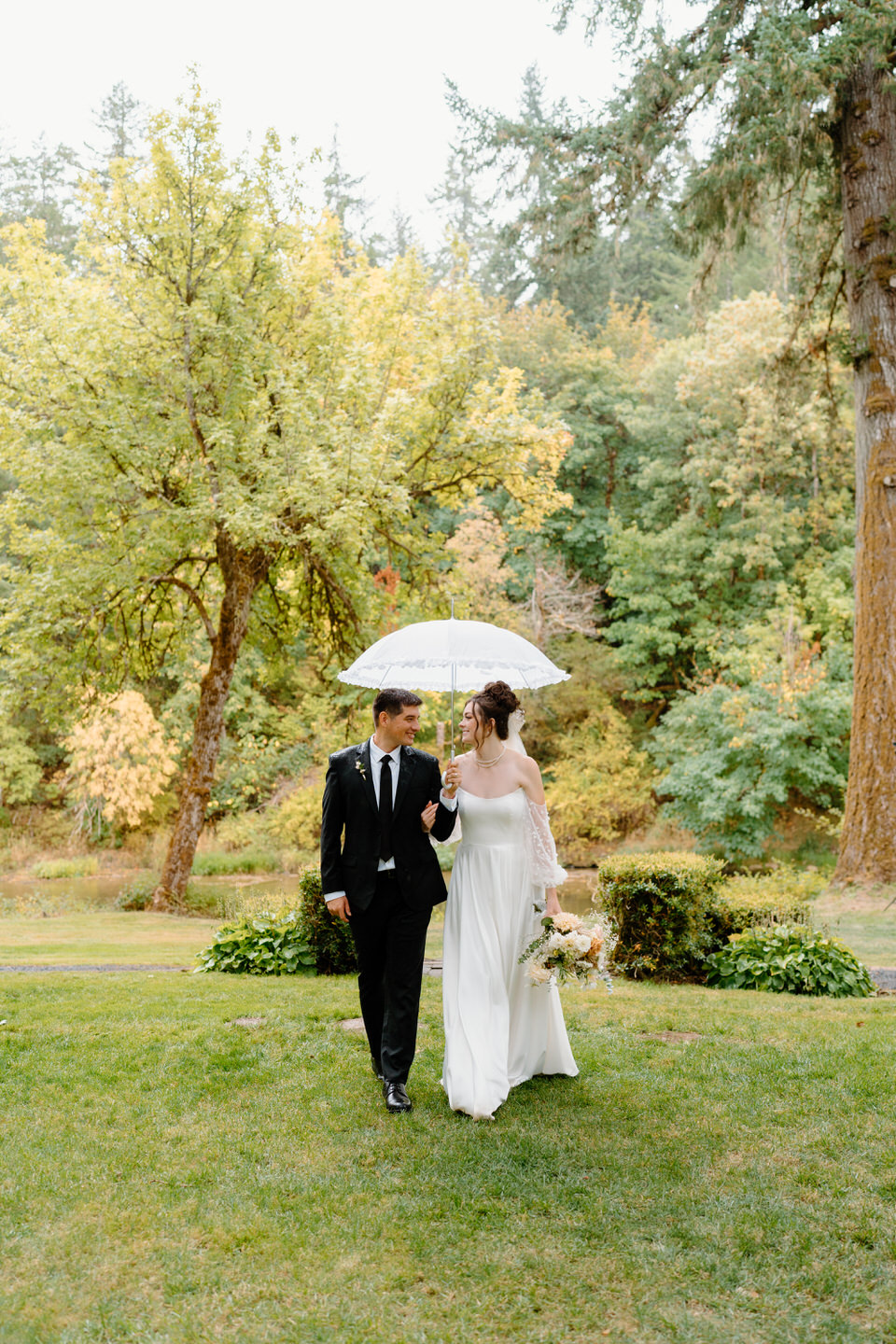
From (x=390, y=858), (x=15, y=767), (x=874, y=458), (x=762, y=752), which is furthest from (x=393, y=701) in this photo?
(x=15, y=767)

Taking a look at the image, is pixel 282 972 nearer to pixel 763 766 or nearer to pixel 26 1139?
pixel 26 1139

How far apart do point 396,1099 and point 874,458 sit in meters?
10.7

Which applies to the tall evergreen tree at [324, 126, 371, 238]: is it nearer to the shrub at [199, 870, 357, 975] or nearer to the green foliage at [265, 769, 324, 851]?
the green foliage at [265, 769, 324, 851]

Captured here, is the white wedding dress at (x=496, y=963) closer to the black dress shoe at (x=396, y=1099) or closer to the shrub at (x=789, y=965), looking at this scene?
the black dress shoe at (x=396, y=1099)

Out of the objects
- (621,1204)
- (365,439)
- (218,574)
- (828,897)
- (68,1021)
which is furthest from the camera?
(218,574)

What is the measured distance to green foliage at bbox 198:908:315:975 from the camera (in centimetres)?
784

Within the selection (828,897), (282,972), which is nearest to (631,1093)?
(282,972)

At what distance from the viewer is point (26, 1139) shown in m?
4.05

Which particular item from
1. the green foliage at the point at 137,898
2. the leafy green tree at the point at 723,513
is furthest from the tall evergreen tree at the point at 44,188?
the green foliage at the point at 137,898

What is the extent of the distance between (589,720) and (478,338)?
→ 11122 mm

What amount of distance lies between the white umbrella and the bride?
0.56 feet

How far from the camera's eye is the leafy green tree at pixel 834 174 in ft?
38.5

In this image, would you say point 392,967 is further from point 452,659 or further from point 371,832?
point 452,659

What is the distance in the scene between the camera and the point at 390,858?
4.50 metres
